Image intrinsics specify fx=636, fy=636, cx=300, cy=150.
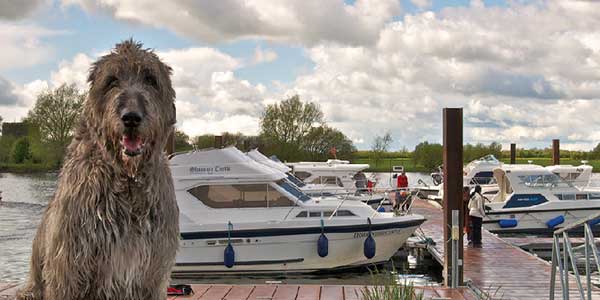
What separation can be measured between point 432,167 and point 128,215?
2231 inches

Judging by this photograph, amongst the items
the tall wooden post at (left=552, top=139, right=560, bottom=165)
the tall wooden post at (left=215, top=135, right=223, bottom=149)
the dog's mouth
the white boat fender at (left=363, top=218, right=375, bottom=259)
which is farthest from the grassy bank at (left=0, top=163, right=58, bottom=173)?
the dog's mouth

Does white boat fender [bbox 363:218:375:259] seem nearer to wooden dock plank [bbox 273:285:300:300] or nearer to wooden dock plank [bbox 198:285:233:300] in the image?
wooden dock plank [bbox 273:285:300:300]

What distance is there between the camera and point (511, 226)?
2284 cm

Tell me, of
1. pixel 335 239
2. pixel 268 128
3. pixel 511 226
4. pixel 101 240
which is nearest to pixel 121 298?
pixel 101 240

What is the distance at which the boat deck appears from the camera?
827 cm

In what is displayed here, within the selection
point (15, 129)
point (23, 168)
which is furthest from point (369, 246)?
point (15, 129)

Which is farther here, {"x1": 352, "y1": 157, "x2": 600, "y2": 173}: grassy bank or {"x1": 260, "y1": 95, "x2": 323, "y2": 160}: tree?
{"x1": 352, "y1": 157, "x2": 600, "y2": 173}: grassy bank

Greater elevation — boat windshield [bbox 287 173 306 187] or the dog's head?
the dog's head

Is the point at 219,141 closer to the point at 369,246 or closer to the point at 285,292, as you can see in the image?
the point at 369,246

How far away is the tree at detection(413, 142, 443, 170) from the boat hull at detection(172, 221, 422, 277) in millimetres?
44191

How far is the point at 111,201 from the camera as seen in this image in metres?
3.00

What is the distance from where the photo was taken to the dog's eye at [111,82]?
2939 mm

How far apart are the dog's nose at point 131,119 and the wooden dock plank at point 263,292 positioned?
591 cm

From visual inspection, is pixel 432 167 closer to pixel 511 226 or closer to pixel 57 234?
pixel 511 226
